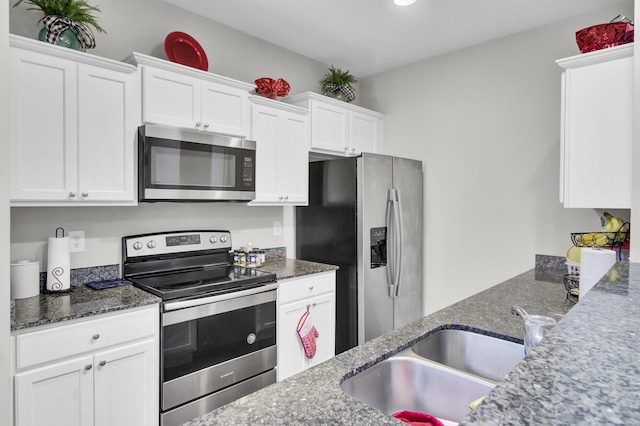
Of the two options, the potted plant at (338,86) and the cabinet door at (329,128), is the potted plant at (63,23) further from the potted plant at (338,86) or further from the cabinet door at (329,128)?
the potted plant at (338,86)

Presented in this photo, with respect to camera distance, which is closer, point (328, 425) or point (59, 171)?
point (328, 425)

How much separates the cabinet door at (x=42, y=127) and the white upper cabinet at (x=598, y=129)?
2648mm

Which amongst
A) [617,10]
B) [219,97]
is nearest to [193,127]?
[219,97]

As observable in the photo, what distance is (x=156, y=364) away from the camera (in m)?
1.86

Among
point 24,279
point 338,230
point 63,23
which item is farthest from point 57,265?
point 338,230

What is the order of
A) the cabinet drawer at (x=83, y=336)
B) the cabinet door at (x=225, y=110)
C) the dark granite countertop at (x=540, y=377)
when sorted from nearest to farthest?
the dark granite countertop at (x=540, y=377) → the cabinet drawer at (x=83, y=336) → the cabinet door at (x=225, y=110)

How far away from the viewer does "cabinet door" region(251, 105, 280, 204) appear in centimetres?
269

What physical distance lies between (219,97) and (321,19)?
38.9 inches

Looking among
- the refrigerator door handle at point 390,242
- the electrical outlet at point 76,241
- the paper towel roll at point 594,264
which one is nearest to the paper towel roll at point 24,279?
the electrical outlet at point 76,241

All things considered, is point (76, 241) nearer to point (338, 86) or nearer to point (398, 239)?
point (398, 239)

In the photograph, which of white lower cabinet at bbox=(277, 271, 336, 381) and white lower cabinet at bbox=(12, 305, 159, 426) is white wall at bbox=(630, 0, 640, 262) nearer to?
white lower cabinet at bbox=(277, 271, 336, 381)

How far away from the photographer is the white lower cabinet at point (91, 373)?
1506mm

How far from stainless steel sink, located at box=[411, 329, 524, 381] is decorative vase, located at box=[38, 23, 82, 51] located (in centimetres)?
218

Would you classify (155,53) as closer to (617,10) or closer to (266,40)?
(266,40)
